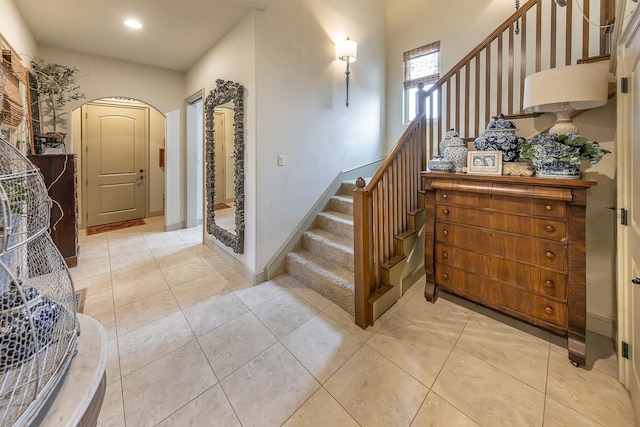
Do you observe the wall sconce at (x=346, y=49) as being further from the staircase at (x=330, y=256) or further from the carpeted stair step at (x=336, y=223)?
the carpeted stair step at (x=336, y=223)

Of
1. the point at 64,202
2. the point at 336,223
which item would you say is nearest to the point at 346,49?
the point at 336,223

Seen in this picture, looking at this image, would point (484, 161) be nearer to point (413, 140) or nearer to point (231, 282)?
point (413, 140)

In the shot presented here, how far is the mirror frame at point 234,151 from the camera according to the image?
2832 mm

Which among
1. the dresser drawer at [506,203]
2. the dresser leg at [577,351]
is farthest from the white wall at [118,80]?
the dresser leg at [577,351]

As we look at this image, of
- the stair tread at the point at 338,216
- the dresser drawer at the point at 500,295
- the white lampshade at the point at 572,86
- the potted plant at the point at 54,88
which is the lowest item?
the dresser drawer at the point at 500,295

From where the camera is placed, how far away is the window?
3713mm

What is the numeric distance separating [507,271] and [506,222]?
355 millimetres

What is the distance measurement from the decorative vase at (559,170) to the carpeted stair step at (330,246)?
1587 mm

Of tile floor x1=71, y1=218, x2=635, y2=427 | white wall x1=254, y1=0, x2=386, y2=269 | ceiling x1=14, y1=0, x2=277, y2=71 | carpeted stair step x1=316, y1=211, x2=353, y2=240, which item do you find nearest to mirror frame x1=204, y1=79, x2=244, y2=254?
white wall x1=254, y1=0, x2=386, y2=269

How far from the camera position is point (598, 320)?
197 cm

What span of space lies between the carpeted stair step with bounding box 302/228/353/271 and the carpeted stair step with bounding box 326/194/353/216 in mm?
344

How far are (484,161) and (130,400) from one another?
2.68 m

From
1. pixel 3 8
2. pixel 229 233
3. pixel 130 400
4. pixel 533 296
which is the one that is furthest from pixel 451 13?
pixel 130 400

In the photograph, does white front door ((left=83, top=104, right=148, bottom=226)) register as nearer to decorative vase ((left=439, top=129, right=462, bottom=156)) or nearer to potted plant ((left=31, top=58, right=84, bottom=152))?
potted plant ((left=31, top=58, right=84, bottom=152))
